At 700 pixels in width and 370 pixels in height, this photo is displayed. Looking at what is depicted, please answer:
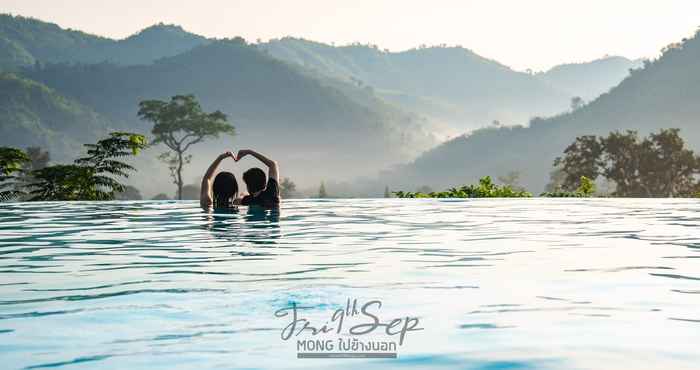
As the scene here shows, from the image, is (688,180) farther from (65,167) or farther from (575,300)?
(575,300)

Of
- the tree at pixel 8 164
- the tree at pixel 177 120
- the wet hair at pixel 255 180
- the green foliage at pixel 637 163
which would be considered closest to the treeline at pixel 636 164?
the green foliage at pixel 637 163

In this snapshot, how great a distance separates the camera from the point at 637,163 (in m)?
54.4

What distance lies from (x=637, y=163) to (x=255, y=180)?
4213 cm

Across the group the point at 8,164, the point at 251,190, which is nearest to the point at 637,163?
the point at 8,164

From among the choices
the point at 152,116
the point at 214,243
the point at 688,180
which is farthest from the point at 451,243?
the point at 152,116

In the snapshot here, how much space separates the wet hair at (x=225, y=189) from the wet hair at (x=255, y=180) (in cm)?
30

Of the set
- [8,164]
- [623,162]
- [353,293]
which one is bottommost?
[353,293]

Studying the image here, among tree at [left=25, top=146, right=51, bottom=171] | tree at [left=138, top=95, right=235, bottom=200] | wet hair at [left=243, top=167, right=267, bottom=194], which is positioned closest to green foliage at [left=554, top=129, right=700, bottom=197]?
tree at [left=138, top=95, right=235, bottom=200]

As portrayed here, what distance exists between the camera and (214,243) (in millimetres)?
11969

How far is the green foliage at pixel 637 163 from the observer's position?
2120 inches

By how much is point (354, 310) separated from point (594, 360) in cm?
214

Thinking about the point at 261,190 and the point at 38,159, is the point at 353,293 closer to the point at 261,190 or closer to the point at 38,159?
the point at 261,190

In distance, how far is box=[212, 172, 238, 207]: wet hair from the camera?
17.3 metres

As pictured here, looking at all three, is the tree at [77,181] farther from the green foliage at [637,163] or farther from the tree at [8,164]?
the green foliage at [637,163]
